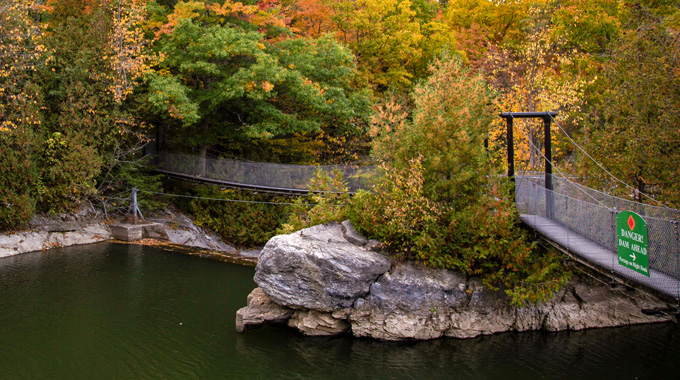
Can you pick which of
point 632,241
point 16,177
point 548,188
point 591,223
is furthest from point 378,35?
point 632,241

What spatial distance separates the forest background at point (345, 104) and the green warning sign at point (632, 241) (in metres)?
3.13

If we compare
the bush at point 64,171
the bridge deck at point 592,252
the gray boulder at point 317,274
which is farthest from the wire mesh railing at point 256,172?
the bridge deck at point 592,252

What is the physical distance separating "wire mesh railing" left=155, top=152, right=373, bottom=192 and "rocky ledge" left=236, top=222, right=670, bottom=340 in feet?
26.7

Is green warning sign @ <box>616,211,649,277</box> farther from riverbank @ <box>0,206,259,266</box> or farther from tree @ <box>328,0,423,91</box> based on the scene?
tree @ <box>328,0,423,91</box>

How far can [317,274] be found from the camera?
13.0 metres

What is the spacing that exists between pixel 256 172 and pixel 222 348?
11.2m

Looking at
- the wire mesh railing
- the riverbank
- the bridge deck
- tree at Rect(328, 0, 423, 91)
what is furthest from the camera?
tree at Rect(328, 0, 423, 91)

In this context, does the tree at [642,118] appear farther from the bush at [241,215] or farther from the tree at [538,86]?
the bush at [241,215]

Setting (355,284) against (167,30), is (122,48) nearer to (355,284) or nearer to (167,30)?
(167,30)

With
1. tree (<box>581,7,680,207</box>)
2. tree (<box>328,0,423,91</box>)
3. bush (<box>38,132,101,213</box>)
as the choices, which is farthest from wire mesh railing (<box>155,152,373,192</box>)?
tree (<box>581,7,680,207</box>)

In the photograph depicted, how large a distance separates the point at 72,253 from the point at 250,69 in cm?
947

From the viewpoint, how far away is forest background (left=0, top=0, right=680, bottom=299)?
44.7 feet

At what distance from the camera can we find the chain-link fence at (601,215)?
934cm

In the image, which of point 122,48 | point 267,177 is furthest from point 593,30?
point 122,48
